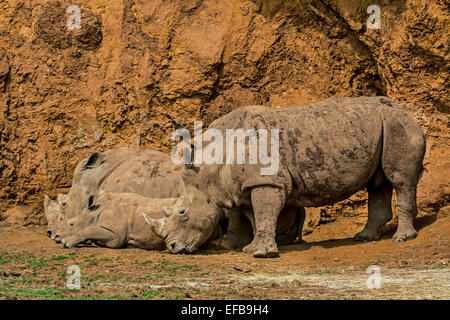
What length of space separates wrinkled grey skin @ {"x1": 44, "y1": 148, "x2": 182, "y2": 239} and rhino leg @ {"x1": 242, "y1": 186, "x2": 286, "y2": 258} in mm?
1577

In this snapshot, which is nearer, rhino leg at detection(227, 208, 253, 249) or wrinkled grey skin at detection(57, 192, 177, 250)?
wrinkled grey skin at detection(57, 192, 177, 250)

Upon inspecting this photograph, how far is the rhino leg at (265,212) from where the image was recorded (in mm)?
9344

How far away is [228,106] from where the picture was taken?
12.5 meters

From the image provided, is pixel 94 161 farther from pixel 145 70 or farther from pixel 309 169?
pixel 309 169

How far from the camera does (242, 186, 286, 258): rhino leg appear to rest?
30.7 ft

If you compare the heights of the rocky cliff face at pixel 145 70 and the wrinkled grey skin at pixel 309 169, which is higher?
the rocky cliff face at pixel 145 70

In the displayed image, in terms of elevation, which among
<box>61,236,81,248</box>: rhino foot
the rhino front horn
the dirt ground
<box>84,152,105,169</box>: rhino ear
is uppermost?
<box>84,152,105,169</box>: rhino ear

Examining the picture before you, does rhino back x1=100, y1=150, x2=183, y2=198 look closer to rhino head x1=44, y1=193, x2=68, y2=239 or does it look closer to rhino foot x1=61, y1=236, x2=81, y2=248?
rhino head x1=44, y1=193, x2=68, y2=239

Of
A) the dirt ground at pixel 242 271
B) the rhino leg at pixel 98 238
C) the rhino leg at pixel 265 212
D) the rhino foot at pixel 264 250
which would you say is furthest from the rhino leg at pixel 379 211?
the rhino leg at pixel 98 238

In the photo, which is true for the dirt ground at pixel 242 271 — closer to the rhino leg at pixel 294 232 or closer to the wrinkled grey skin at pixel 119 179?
the rhino leg at pixel 294 232

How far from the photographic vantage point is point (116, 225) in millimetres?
9734

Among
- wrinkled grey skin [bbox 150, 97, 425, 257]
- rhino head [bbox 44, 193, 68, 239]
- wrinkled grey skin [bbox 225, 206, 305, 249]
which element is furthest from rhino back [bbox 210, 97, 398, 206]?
rhino head [bbox 44, 193, 68, 239]

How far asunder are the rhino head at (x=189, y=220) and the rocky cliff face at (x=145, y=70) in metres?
3.00
